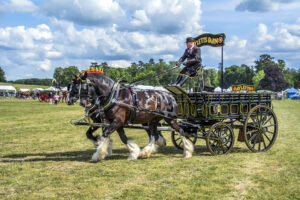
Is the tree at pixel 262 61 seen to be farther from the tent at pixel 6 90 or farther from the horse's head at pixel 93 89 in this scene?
the horse's head at pixel 93 89

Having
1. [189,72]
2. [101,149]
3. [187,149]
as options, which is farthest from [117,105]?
[189,72]

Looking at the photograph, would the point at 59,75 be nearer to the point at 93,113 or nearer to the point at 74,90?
the point at 93,113

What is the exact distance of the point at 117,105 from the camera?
8.01 metres

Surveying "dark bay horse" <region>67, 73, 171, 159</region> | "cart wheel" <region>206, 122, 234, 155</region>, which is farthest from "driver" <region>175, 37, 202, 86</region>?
"dark bay horse" <region>67, 73, 171, 159</region>

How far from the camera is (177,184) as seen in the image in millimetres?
5984

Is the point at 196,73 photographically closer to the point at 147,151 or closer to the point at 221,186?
the point at 147,151

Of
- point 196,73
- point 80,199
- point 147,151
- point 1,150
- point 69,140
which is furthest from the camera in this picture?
point 69,140

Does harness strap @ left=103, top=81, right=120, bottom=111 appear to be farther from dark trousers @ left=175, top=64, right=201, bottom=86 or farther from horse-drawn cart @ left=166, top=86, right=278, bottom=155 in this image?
dark trousers @ left=175, top=64, right=201, bottom=86

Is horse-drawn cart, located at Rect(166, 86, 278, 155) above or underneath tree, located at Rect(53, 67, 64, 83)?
underneath

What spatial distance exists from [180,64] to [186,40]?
2.87ft

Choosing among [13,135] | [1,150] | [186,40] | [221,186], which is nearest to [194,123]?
[186,40]

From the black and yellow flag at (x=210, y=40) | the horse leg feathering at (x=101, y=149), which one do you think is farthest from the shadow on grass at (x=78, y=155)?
the black and yellow flag at (x=210, y=40)

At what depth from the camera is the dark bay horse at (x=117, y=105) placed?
308 inches

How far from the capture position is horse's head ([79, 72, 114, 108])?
7793 mm
